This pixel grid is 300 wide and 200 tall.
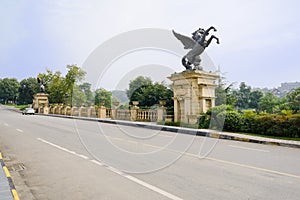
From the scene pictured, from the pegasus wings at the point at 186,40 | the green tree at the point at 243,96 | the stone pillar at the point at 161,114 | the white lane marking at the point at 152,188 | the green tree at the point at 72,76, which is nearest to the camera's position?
the white lane marking at the point at 152,188

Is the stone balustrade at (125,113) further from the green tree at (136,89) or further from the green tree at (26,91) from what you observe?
the green tree at (26,91)

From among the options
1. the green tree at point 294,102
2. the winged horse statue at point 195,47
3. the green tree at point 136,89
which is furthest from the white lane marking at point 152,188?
the green tree at point 136,89

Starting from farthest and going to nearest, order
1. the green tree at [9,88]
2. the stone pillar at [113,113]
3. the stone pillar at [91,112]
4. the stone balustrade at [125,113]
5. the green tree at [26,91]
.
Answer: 1. the green tree at [9,88]
2. the green tree at [26,91]
3. the stone pillar at [91,112]
4. the stone pillar at [113,113]
5. the stone balustrade at [125,113]

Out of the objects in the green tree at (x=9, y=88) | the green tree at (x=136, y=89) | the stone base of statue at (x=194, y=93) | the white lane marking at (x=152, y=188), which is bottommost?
the white lane marking at (x=152, y=188)

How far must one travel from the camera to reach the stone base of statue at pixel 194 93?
19.6 metres

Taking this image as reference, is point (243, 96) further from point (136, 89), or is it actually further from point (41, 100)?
point (41, 100)

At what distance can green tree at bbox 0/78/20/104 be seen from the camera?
106 meters

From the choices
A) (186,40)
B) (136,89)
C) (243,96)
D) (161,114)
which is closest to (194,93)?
(186,40)

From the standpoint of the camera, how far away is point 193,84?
1962cm

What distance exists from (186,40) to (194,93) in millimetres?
4468

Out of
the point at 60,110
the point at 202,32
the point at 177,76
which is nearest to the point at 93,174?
the point at 177,76

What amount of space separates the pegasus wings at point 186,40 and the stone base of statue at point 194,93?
2399mm

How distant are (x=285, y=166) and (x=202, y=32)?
49.5ft

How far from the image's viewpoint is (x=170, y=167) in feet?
22.1
